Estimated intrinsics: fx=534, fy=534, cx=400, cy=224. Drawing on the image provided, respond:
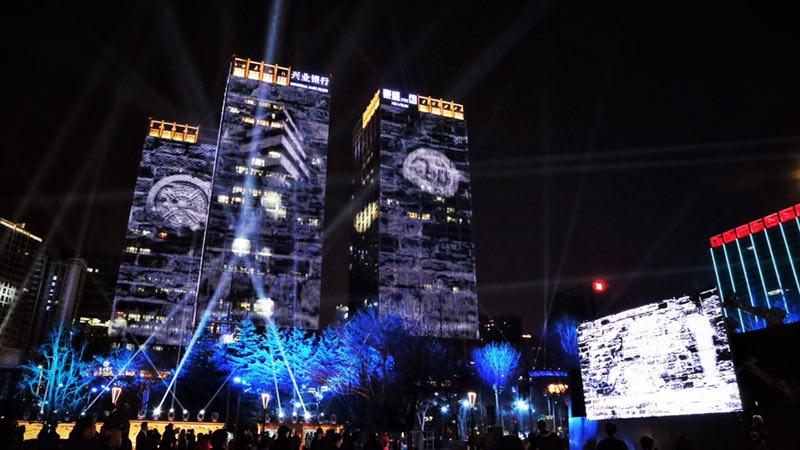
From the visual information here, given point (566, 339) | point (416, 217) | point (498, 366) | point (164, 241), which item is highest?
point (416, 217)

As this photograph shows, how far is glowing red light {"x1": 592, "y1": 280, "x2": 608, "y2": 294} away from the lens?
17312 mm

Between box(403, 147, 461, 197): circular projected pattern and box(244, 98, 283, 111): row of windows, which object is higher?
box(244, 98, 283, 111): row of windows

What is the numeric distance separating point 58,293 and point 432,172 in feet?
385

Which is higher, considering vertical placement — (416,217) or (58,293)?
(416,217)

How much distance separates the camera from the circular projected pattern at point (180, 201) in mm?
108250

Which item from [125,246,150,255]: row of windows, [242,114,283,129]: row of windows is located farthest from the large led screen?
[125,246,150,255]: row of windows

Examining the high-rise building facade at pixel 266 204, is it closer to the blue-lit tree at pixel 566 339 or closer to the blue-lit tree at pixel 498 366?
the blue-lit tree at pixel 498 366

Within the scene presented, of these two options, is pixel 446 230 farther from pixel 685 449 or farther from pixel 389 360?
pixel 685 449

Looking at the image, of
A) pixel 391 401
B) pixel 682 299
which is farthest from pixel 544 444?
pixel 391 401

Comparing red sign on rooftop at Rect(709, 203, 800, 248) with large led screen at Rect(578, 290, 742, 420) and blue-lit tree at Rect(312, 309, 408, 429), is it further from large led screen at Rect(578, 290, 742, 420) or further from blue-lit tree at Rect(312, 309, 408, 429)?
large led screen at Rect(578, 290, 742, 420)

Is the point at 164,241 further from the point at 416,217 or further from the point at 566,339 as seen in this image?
the point at 566,339

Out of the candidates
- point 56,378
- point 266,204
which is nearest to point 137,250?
point 266,204

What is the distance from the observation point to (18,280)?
144375 millimetres

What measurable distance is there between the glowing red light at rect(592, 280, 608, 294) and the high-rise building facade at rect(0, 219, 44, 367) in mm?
151314
